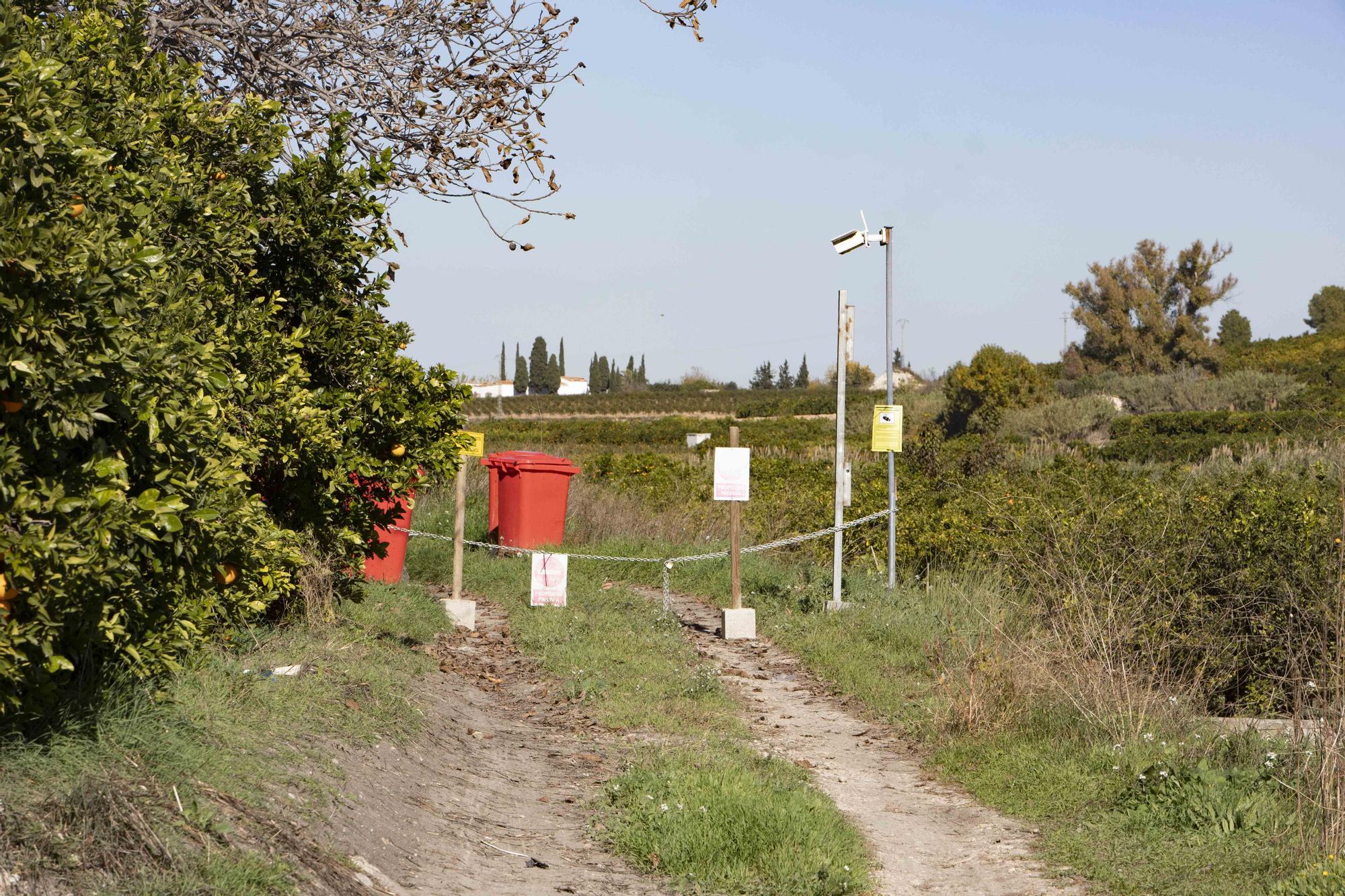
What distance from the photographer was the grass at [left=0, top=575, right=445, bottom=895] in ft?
12.5

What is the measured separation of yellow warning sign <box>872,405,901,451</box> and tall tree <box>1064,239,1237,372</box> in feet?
170

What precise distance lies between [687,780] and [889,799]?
133 cm

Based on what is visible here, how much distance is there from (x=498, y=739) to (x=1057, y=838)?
3.56 m

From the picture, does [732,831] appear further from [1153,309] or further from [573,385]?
[573,385]

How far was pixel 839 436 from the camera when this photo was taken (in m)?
12.8

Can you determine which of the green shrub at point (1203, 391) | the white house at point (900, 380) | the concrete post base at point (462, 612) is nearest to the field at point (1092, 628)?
the concrete post base at point (462, 612)

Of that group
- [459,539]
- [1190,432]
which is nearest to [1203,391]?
[1190,432]

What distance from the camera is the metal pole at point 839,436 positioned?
40.5ft

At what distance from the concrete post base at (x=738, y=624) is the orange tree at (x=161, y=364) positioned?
451 cm

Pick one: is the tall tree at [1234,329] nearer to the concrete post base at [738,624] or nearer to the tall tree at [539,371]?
the tall tree at [539,371]

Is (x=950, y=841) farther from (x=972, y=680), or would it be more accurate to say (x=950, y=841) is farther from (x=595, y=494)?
(x=595, y=494)

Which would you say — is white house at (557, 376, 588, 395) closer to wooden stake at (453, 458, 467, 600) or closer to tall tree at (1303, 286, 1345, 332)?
tall tree at (1303, 286, 1345, 332)

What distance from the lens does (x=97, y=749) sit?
4.50 metres

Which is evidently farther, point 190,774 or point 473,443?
point 473,443
